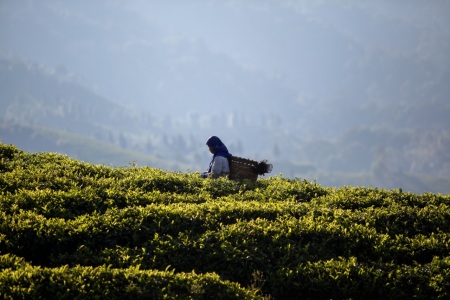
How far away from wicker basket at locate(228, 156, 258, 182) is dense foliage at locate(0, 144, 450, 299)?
9.37 ft

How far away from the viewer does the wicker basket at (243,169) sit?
20.5 m

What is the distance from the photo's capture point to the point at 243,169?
20.6 m

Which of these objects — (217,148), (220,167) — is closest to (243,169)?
(220,167)

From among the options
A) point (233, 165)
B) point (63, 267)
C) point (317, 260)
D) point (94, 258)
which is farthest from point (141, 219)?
point (233, 165)

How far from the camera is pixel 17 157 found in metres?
19.6

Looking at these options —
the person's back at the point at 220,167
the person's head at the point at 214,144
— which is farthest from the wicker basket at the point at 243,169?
the person's head at the point at 214,144

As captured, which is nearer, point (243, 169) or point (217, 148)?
point (243, 169)

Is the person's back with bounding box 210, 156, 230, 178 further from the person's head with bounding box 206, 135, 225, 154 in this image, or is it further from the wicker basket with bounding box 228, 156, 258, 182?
the person's head with bounding box 206, 135, 225, 154

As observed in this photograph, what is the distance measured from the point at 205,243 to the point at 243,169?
7.48 meters

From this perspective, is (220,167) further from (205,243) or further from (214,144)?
(205,243)

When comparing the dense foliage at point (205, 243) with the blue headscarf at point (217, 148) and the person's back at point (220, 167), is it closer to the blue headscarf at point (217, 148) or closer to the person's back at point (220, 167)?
the person's back at point (220, 167)

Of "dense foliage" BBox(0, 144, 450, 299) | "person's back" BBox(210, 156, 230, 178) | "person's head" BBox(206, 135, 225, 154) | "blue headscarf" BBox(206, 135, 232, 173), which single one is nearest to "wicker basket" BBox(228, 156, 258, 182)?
"person's back" BBox(210, 156, 230, 178)

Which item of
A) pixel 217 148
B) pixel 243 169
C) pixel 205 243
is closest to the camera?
pixel 205 243

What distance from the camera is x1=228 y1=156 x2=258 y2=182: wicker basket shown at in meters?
20.5
